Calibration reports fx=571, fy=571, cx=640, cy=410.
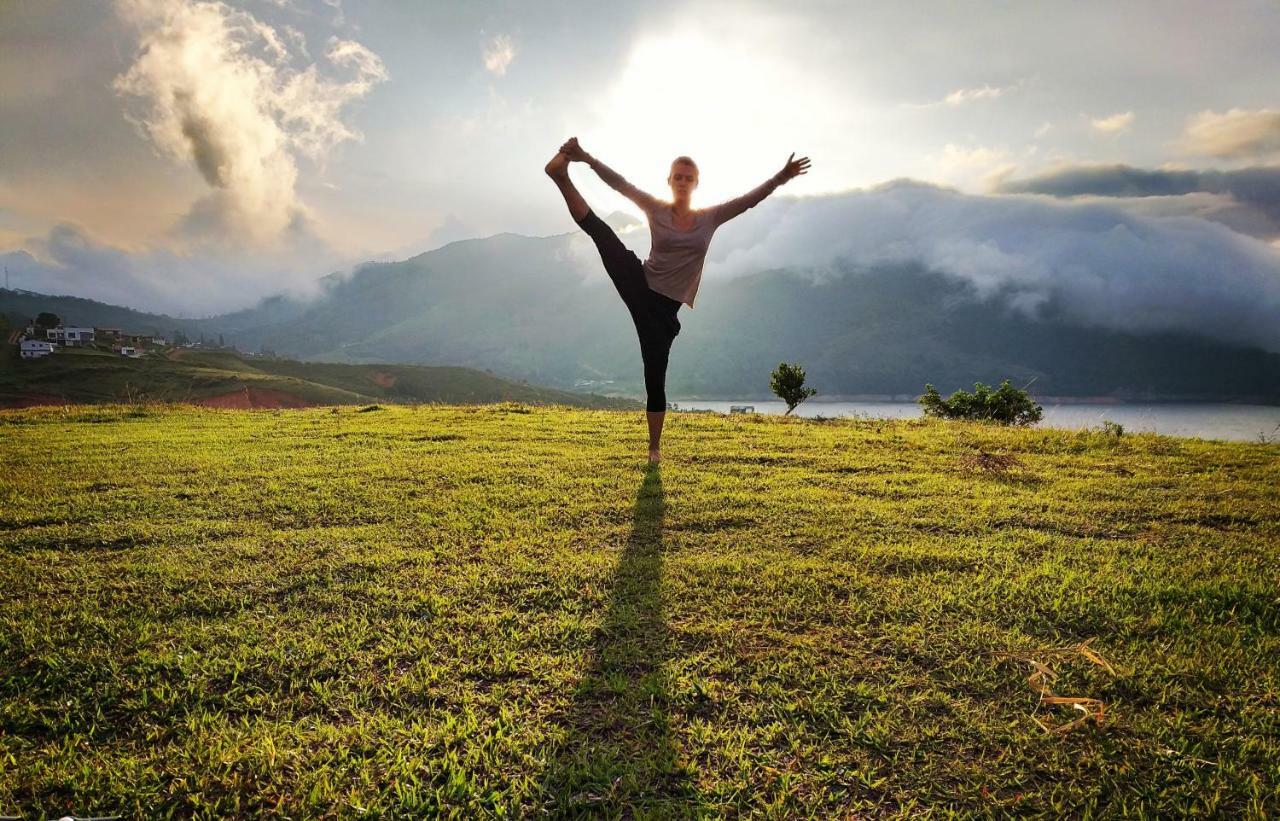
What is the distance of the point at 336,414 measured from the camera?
1359 centimetres

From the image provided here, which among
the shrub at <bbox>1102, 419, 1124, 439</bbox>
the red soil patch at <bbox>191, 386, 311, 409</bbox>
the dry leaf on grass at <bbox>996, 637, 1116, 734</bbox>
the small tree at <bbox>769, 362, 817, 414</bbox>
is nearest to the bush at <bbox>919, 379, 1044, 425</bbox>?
the small tree at <bbox>769, 362, 817, 414</bbox>

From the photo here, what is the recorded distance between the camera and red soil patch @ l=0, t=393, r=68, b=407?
253 feet

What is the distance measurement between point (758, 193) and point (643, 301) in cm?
198

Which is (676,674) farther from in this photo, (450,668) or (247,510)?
(247,510)

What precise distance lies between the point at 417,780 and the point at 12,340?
178 metres

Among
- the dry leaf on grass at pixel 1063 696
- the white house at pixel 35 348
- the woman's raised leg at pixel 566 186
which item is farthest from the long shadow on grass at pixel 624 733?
the white house at pixel 35 348

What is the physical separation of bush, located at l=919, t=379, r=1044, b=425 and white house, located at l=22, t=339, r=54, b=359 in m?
143

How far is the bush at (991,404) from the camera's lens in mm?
47719

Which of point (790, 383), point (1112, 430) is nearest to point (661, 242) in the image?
point (1112, 430)

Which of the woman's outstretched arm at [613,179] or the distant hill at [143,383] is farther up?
the woman's outstretched arm at [613,179]

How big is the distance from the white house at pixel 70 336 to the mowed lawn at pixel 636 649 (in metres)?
180

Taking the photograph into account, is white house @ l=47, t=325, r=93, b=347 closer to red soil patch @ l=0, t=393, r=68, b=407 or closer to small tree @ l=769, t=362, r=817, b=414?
red soil patch @ l=0, t=393, r=68, b=407

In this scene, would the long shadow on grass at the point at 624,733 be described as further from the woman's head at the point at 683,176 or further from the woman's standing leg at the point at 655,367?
the woman's head at the point at 683,176

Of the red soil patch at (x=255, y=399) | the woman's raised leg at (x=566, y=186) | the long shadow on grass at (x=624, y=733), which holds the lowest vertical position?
the red soil patch at (x=255, y=399)
